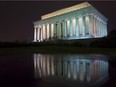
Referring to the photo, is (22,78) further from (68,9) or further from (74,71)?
(68,9)

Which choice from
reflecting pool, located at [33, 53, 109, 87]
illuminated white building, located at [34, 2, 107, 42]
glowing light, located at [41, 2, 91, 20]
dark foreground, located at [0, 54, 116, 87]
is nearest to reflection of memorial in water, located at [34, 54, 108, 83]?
reflecting pool, located at [33, 53, 109, 87]

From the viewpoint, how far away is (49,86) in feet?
24.4

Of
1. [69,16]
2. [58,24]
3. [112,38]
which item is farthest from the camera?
[58,24]

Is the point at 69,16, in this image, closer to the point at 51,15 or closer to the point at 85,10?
the point at 85,10

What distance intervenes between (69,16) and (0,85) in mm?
61718

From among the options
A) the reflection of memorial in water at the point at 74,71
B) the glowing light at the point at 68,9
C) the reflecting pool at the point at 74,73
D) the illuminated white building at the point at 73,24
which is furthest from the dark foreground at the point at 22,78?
the glowing light at the point at 68,9

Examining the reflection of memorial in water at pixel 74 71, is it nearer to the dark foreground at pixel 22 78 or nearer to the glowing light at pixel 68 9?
the dark foreground at pixel 22 78

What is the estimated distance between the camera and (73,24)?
68750mm

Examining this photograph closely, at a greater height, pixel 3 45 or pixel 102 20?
pixel 102 20

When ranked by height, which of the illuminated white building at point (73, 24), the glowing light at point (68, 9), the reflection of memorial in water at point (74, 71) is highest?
the glowing light at point (68, 9)

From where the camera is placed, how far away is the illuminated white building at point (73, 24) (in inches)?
2470

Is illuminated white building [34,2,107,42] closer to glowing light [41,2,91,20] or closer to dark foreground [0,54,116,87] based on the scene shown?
glowing light [41,2,91,20]

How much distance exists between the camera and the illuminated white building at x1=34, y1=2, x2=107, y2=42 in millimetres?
62750

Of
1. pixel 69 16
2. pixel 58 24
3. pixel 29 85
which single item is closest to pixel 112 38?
pixel 29 85
